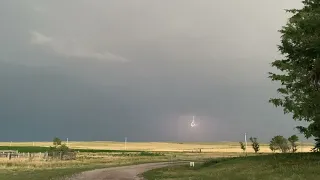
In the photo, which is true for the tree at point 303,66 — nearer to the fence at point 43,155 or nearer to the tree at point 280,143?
the fence at point 43,155

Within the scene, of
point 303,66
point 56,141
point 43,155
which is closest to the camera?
point 303,66

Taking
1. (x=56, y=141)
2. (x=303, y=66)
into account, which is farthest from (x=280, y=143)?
(x=303, y=66)

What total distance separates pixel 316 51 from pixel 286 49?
5.16 meters

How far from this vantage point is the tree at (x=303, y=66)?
37.3 metres

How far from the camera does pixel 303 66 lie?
41250mm

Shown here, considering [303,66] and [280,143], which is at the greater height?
[303,66]

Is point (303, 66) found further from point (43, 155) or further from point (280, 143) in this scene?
point (280, 143)

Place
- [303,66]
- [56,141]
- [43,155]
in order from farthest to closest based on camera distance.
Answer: [56,141], [43,155], [303,66]

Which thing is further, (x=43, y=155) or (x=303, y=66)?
(x=43, y=155)

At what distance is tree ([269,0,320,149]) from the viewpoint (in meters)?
37.3

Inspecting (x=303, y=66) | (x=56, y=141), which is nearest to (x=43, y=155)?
(x=56, y=141)

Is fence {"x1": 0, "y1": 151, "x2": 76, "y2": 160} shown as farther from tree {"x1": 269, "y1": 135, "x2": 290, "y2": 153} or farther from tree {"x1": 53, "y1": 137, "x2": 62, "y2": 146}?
tree {"x1": 269, "y1": 135, "x2": 290, "y2": 153}

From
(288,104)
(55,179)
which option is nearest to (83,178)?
(55,179)

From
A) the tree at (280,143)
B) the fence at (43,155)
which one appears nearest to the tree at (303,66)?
the fence at (43,155)
